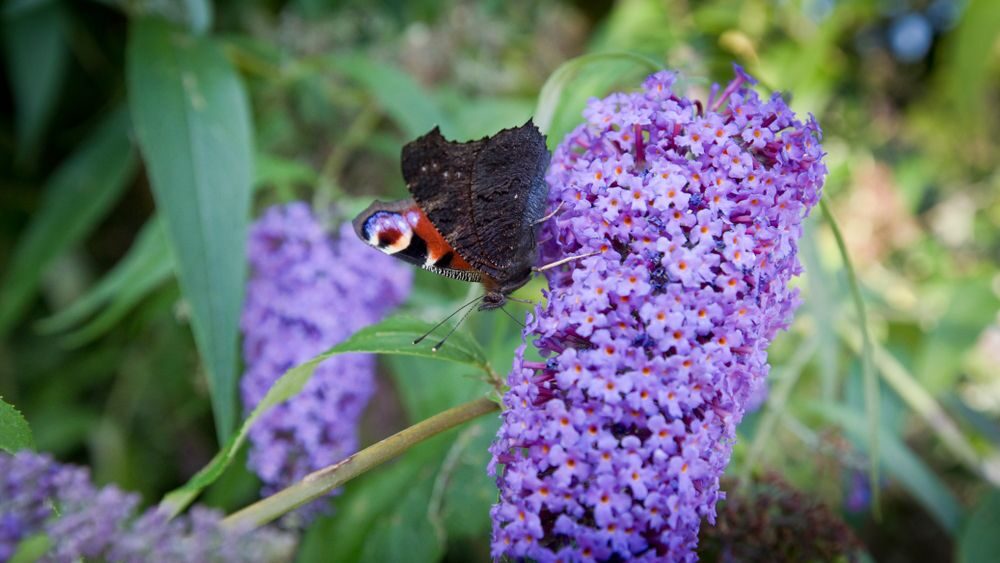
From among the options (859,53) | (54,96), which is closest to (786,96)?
(54,96)

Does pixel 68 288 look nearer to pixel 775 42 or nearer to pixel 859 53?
pixel 775 42

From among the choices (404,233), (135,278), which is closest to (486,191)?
(404,233)

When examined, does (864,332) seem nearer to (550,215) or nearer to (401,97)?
(550,215)

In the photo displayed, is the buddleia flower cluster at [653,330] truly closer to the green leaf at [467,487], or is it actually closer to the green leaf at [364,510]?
the green leaf at [467,487]

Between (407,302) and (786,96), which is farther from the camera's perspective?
(407,302)

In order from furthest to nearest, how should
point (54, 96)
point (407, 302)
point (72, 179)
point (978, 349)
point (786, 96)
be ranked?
point (978, 349) → point (54, 96) → point (72, 179) → point (407, 302) → point (786, 96)

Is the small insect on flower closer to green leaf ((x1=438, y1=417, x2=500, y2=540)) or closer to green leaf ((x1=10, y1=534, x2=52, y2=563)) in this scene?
green leaf ((x1=438, y1=417, x2=500, y2=540))

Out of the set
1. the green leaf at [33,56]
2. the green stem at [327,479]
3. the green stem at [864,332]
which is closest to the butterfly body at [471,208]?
the green stem at [327,479]

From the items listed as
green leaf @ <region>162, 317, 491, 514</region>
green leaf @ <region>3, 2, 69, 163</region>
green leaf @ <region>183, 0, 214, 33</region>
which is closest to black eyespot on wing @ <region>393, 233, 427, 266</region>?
green leaf @ <region>162, 317, 491, 514</region>
